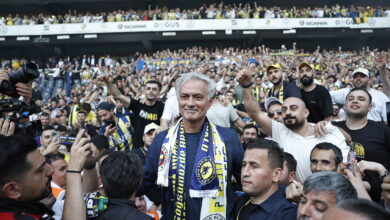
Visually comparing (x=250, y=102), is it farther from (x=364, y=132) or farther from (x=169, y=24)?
(x=169, y=24)

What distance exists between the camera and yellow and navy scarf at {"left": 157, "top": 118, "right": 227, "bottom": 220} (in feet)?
6.57

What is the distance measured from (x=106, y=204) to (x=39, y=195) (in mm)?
385

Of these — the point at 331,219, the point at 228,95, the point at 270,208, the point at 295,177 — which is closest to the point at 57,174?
the point at 270,208

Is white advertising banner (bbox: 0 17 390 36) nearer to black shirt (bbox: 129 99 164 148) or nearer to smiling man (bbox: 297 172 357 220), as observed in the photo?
black shirt (bbox: 129 99 164 148)

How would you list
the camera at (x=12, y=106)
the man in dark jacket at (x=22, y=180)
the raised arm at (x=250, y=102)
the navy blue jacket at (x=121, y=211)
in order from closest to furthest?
the man in dark jacket at (x=22, y=180) → the navy blue jacket at (x=121, y=211) → the camera at (x=12, y=106) → the raised arm at (x=250, y=102)

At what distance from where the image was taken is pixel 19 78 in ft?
7.70

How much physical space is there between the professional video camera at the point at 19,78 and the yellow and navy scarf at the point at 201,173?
45.5 inches

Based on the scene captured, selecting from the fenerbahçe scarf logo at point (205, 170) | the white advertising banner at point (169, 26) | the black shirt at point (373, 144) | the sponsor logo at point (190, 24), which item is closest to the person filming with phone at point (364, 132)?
the black shirt at point (373, 144)

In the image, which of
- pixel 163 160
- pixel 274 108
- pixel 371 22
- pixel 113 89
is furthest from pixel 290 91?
pixel 371 22

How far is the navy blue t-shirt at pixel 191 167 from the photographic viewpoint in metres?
2.05

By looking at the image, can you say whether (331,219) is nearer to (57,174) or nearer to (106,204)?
(106,204)

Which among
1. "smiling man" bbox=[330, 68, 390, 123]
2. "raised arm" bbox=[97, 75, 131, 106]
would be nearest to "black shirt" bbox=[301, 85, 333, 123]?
"smiling man" bbox=[330, 68, 390, 123]

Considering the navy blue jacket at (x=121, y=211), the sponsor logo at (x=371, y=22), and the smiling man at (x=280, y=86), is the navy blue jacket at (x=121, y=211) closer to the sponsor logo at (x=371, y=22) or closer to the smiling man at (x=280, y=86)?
the smiling man at (x=280, y=86)

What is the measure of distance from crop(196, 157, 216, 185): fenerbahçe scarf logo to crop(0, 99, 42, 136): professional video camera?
1.33 meters
